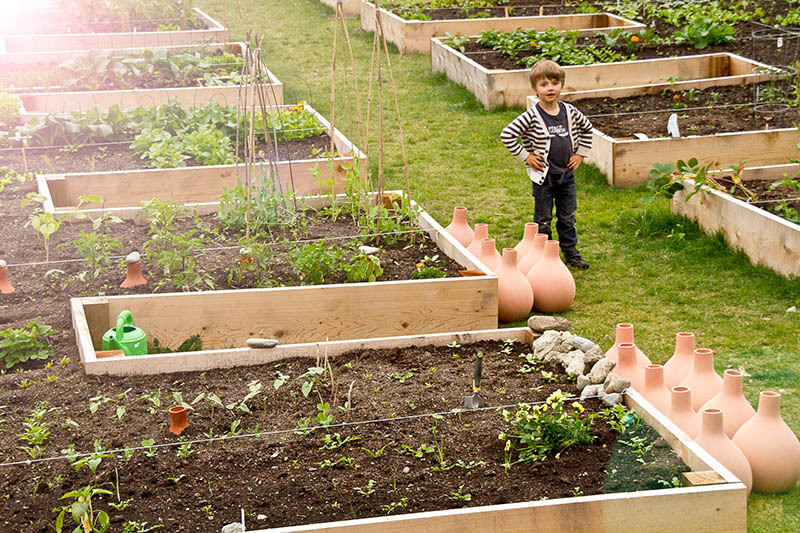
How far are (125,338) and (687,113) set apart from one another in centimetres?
549

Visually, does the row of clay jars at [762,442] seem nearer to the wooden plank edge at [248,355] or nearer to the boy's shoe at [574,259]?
the wooden plank edge at [248,355]

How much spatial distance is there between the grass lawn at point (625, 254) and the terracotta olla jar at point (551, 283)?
106mm

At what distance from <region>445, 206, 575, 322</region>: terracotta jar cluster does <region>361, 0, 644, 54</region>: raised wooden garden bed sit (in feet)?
20.9

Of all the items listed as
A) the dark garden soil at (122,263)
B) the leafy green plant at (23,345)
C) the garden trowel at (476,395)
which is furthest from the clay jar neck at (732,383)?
the leafy green plant at (23,345)

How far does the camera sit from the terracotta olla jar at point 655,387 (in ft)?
12.6

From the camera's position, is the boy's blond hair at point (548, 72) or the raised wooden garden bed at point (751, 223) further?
the boy's blond hair at point (548, 72)

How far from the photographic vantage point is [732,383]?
3.75m

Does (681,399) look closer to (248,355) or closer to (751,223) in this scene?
(248,355)

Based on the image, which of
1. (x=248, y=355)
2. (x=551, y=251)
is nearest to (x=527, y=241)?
(x=551, y=251)

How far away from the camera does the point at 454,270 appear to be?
18.1 ft

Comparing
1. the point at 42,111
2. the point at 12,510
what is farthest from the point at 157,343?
the point at 42,111

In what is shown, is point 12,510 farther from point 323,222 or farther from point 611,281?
point 611,281

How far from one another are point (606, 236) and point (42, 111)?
18.4ft

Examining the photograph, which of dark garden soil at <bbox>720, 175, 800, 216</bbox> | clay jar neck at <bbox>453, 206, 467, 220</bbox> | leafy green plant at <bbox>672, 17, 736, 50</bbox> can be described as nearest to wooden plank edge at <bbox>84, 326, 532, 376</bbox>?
clay jar neck at <bbox>453, 206, 467, 220</bbox>
